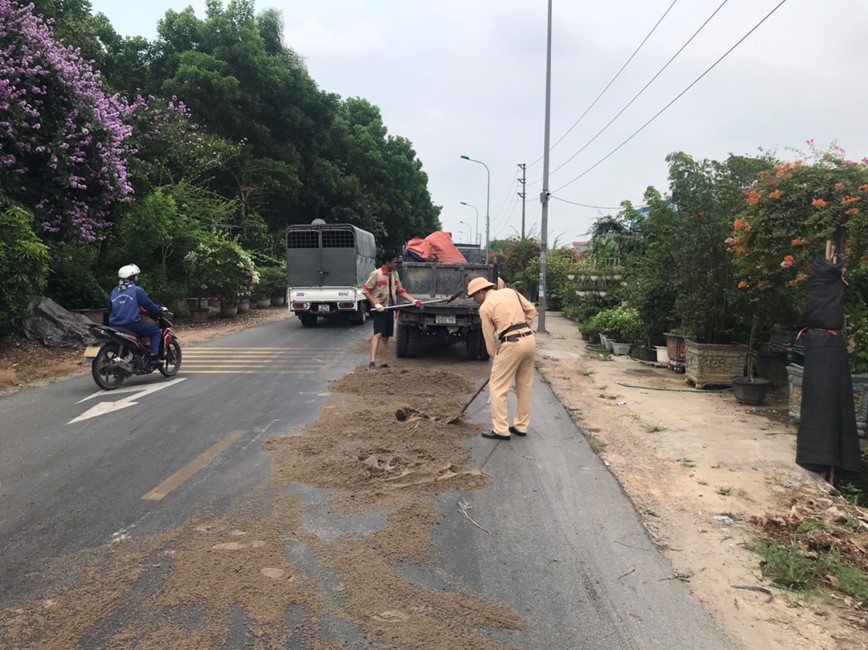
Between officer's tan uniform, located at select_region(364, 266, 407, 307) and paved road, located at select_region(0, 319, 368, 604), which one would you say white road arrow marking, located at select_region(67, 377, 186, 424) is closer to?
paved road, located at select_region(0, 319, 368, 604)

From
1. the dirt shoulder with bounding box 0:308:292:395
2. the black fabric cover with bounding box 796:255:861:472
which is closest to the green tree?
the dirt shoulder with bounding box 0:308:292:395

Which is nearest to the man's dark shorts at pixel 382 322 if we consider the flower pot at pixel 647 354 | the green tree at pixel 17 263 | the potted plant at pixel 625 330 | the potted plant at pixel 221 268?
the flower pot at pixel 647 354

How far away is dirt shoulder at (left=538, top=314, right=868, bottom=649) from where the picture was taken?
10.1ft

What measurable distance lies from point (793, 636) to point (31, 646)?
3419mm

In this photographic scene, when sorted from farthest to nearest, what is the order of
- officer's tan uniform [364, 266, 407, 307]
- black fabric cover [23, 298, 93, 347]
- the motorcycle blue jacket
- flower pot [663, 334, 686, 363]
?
1. black fabric cover [23, 298, 93, 347]
2. flower pot [663, 334, 686, 363]
3. officer's tan uniform [364, 266, 407, 307]
4. the motorcycle blue jacket

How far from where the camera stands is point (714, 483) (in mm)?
5047

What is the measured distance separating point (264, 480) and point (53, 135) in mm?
10865

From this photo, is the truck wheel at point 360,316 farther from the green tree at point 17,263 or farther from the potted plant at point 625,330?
the green tree at point 17,263

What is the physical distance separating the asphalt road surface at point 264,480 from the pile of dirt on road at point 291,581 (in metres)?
0.12

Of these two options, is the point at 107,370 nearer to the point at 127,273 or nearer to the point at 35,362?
the point at 127,273

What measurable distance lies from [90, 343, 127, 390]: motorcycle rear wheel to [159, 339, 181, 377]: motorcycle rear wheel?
0.86 meters

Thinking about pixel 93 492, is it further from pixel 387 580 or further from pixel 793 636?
pixel 793 636

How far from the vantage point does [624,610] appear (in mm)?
3100

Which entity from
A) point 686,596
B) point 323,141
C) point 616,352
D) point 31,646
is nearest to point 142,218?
point 616,352
